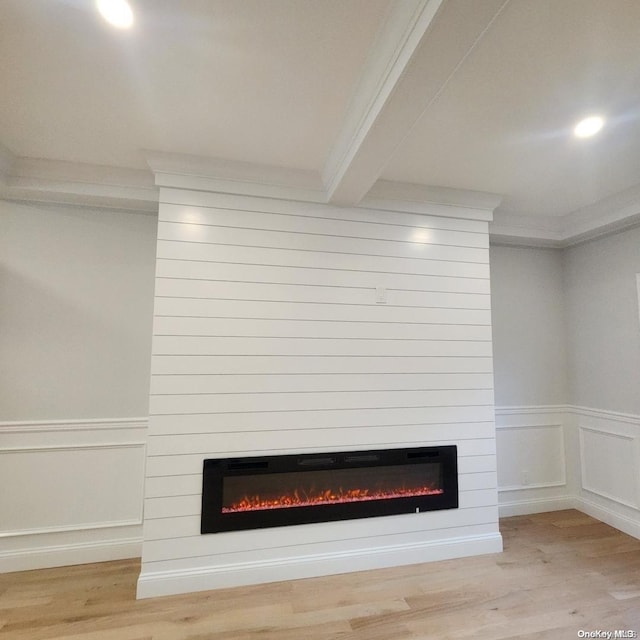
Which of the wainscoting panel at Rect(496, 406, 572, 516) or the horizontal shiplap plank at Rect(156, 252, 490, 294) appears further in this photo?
the wainscoting panel at Rect(496, 406, 572, 516)

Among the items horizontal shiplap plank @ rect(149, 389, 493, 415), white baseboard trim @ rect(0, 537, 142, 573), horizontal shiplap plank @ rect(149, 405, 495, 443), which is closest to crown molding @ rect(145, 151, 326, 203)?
horizontal shiplap plank @ rect(149, 389, 493, 415)

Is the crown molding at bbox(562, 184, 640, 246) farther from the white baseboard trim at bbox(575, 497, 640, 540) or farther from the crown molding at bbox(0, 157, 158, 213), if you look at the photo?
the crown molding at bbox(0, 157, 158, 213)

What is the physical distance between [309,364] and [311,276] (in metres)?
0.64

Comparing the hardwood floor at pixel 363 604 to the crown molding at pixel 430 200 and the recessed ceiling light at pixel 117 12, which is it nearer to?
the crown molding at pixel 430 200

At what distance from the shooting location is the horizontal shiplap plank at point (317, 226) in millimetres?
2574

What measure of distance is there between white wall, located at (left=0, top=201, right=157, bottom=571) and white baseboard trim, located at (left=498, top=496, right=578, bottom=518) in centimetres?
318

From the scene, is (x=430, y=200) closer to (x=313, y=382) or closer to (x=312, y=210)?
(x=312, y=210)

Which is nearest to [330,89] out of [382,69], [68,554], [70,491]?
[382,69]

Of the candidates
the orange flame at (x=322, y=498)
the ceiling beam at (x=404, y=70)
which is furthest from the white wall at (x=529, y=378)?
the ceiling beam at (x=404, y=70)

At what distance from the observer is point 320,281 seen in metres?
2.75

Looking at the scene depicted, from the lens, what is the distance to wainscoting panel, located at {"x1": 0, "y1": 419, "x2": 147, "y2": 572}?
2.62 m

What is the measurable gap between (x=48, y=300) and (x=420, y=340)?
9.18ft

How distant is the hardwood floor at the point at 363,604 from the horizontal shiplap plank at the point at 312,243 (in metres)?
2.26

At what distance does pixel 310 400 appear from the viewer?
2.65m
